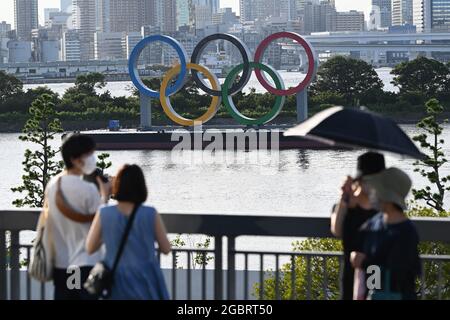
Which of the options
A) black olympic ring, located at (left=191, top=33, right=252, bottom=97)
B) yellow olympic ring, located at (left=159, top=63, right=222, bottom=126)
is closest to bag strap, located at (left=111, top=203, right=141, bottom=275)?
black olympic ring, located at (left=191, top=33, right=252, bottom=97)

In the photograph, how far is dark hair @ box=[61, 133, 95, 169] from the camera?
5.72m

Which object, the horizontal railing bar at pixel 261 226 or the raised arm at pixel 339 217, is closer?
the raised arm at pixel 339 217

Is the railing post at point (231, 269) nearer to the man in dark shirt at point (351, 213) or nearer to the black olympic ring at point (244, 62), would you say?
the man in dark shirt at point (351, 213)

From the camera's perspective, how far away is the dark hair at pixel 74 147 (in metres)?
5.72

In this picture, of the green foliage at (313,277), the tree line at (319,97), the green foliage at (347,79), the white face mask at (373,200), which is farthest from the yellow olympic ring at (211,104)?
the white face mask at (373,200)

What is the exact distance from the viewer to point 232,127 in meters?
82.2

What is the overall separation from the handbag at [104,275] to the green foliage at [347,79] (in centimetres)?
8152

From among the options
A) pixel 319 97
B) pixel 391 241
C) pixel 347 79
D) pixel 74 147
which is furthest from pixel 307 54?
pixel 391 241

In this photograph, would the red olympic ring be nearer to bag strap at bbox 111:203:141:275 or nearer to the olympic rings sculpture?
the olympic rings sculpture

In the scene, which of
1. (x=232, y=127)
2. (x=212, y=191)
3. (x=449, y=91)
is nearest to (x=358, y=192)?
(x=212, y=191)

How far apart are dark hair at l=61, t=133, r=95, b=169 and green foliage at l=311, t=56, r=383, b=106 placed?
81141 mm

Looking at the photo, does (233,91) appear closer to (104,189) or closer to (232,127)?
(232,127)

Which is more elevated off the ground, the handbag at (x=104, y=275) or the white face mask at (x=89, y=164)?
the white face mask at (x=89, y=164)
